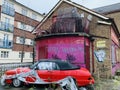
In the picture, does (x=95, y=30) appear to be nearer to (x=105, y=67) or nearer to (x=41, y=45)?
(x=105, y=67)

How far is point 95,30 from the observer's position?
18.3 meters

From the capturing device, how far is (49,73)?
36.7ft

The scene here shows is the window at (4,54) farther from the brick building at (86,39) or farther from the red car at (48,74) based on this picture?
the red car at (48,74)

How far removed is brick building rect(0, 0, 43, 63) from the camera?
120ft

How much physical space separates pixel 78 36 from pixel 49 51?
2.62 m

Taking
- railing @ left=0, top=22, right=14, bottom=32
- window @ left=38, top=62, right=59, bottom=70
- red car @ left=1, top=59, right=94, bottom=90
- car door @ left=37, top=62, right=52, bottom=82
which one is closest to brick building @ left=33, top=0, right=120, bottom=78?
red car @ left=1, top=59, right=94, bottom=90

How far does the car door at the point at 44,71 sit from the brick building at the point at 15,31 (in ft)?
84.3

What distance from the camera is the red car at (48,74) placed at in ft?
35.3

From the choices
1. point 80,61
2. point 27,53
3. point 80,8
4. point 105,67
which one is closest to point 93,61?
point 105,67

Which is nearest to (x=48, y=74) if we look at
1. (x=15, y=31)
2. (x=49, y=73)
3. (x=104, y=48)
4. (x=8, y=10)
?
(x=49, y=73)

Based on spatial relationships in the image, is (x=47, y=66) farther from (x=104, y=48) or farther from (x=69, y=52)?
(x=104, y=48)

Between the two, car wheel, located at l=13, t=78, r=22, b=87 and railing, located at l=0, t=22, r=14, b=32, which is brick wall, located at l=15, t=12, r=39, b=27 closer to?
railing, located at l=0, t=22, r=14, b=32

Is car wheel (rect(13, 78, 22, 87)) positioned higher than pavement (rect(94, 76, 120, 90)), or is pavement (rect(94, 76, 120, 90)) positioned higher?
car wheel (rect(13, 78, 22, 87))

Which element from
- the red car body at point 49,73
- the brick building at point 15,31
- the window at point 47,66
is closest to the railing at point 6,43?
the brick building at point 15,31
